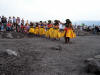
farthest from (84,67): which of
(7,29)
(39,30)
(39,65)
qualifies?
(7,29)

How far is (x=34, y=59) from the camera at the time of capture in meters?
6.66

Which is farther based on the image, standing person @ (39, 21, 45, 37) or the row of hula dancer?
standing person @ (39, 21, 45, 37)

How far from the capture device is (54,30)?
1423 centimetres

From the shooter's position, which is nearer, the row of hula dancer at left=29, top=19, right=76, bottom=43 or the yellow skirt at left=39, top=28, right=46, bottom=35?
the row of hula dancer at left=29, top=19, right=76, bottom=43

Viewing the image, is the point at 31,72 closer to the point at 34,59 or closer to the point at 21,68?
the point at 21,68

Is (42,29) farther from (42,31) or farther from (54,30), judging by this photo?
(54,30)

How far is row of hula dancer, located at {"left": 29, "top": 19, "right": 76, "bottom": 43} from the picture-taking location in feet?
38.5

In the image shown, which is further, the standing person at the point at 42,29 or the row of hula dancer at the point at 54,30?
the standing person at the point at 42,29

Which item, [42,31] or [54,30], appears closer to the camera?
[54,30]

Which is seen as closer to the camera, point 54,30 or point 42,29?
point 54,30

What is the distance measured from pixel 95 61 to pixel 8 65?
3127 millimetres

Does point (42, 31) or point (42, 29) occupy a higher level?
point (42, 29)

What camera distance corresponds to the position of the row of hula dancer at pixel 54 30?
11.8 meters

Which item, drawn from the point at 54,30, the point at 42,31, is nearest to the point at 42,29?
the point at 42,31
